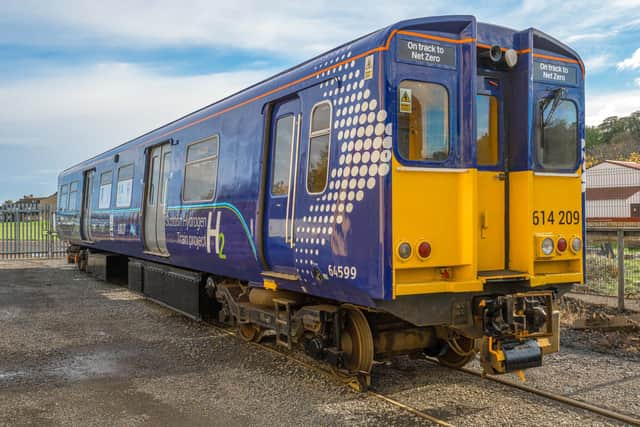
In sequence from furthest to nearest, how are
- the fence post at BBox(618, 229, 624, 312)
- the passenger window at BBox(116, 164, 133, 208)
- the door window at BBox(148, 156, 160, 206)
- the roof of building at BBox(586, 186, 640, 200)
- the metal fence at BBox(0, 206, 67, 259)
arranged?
the roof of building at BBox(586, 186, 640, 200) → the metal fence at BBox(0, 206, 67, 259) → the passenger window at BBox(116, 164, 133, 208) → the door window at BBox(148, 156, 160, 206) → the fence post at BBox(618, 229, 624, 312)

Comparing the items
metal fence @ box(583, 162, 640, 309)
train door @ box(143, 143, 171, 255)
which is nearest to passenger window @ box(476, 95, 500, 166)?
metal fence @ box(583, 162, 640, 309)

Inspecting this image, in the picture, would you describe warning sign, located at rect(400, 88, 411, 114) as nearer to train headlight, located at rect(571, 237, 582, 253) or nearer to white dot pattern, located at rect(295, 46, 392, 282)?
white dot pattern, located at rect(295, 46, 392, 282)

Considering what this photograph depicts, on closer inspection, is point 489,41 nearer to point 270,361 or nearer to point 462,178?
point 462,178

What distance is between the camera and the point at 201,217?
8.41 metres

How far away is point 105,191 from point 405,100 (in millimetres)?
10761

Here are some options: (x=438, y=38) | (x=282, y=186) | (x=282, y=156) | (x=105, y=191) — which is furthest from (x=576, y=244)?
(x=105, y=191)

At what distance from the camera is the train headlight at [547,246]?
5.63 m

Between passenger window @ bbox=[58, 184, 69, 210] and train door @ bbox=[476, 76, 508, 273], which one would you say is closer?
train door @ bbox=[476, 76, 508, 273]

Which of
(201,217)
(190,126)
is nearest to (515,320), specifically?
(201,217)

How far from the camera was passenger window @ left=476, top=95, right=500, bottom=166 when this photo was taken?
18.6ft

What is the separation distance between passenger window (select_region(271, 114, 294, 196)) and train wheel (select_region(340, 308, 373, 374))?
151cm

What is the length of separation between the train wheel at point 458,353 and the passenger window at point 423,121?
1.98 m

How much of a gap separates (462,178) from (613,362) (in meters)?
3.19

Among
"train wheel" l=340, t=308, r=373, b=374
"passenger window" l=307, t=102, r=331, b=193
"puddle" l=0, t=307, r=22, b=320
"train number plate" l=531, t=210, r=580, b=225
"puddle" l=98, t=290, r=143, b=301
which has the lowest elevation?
"puddle" l=0, t=307, r=22, b=320
